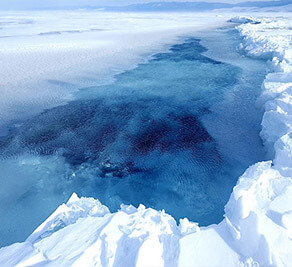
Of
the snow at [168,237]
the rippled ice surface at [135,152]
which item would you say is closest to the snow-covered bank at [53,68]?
the rippled ice surface at [135,152]

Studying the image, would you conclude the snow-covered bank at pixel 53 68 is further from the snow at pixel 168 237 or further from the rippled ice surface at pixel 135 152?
the snow at pixel 168 237

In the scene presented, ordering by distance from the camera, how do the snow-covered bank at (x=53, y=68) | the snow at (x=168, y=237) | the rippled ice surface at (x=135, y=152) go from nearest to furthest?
1. the snow at (x=168, y=237)
2. the rippled ice surface at (x=135, y=152)
3. the snow-covered bank at (x=53, y=68)

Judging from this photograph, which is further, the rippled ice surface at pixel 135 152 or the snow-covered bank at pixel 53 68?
the snow-covered bank at pixel 53 68

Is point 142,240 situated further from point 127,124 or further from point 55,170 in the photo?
point 127,124

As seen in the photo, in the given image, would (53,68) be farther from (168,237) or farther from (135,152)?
(168,237)

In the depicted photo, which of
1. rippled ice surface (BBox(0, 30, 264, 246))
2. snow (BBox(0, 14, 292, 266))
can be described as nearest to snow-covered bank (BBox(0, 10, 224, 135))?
rippled ice surface (BBox(0, 30, 264, 246))

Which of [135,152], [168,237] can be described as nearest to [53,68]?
[135,152]
